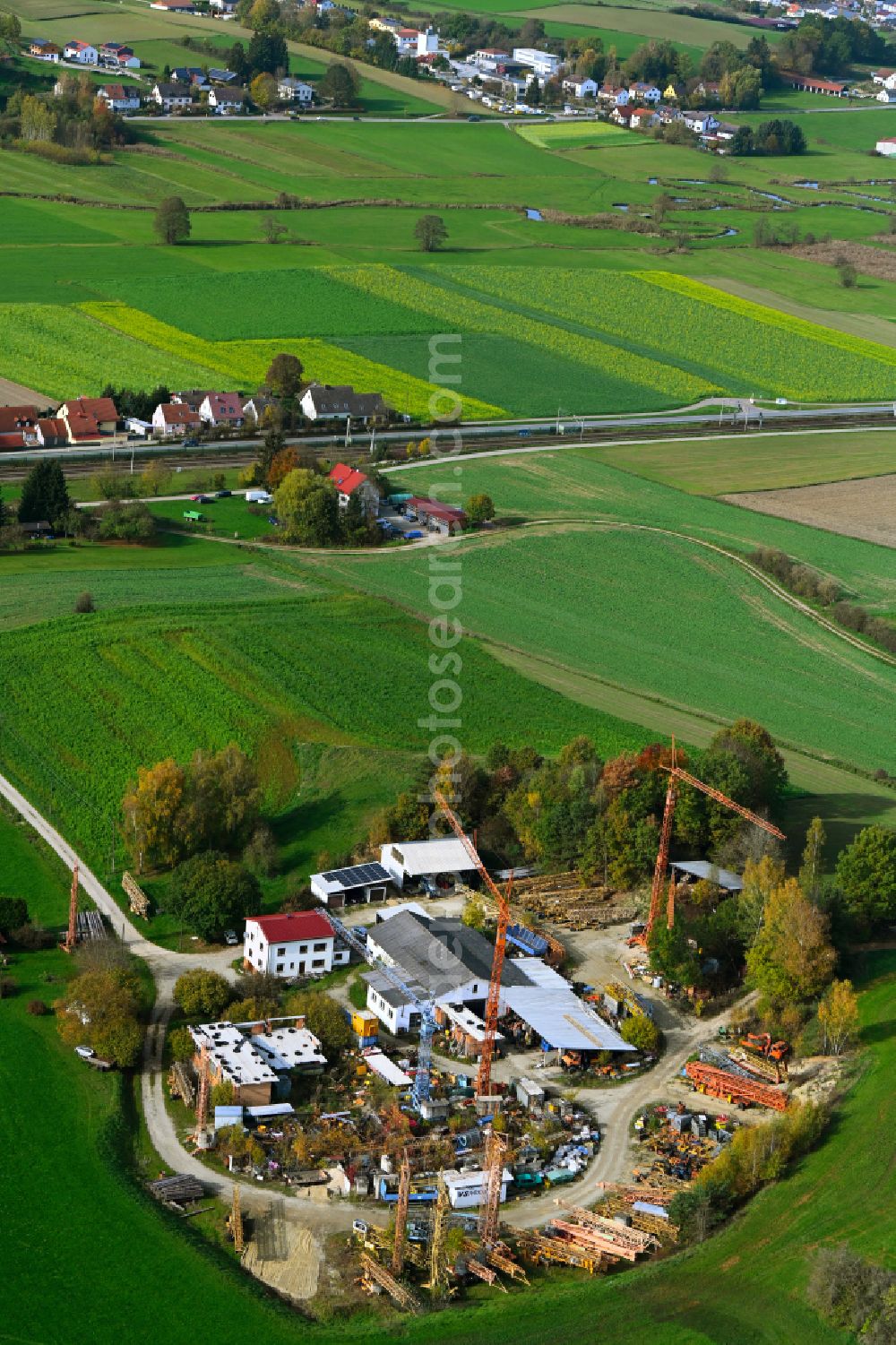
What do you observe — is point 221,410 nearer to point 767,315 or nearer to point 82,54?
point 767,315

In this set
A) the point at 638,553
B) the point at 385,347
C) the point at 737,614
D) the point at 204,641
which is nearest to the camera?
the point at 204,641

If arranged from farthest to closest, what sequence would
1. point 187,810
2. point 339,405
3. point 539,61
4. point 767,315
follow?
point 539,61 < point 767,315 < point 339,405 < point 187,810

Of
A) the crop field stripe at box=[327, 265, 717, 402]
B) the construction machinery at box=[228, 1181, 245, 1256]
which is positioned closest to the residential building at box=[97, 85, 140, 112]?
the crop field stripe at box=[327, 265, 717, 402]

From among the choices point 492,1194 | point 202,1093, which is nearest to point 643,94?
point 202,1093

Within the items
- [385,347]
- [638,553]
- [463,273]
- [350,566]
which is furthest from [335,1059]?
[463,273]

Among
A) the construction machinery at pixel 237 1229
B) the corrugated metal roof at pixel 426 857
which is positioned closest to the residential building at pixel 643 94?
the corrugated metal roof at pixel 426 857

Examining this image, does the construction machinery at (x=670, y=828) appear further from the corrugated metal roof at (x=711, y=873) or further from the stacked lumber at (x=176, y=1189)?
the stacked lumber at (x=176, y=1189)

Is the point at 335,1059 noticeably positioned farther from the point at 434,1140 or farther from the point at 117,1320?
the point at 117,1320
